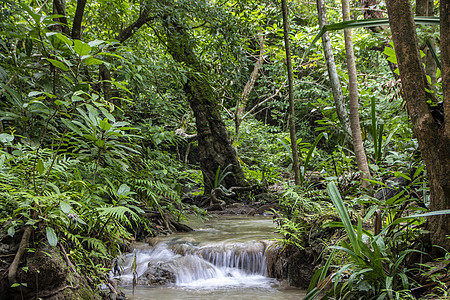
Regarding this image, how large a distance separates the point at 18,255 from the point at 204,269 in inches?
92.4

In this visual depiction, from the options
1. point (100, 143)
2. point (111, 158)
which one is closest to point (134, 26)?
point (111, 158)

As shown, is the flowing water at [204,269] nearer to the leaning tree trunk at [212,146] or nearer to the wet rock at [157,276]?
the wet rock at [157,276]

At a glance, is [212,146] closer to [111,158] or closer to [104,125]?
[111,158]

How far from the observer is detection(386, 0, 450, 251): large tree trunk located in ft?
5.79

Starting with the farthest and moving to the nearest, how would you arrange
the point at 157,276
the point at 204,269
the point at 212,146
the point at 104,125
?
the point at 212,146
the point at 204,269
the point at 157,276
the point at 104,125

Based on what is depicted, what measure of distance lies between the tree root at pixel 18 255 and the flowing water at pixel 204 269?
1.19m

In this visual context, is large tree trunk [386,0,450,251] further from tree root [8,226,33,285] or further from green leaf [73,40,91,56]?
tree root [8,226,33,285]

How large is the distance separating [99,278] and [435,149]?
7.96ft

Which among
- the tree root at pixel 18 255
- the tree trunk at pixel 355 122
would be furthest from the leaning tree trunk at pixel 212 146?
the tree root at pixel 18 255

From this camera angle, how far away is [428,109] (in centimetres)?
188

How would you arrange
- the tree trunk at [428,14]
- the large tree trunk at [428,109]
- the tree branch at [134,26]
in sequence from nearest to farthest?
the large tree trunk at [428,109], the tree trunk at [428,14], the tree branch at [134,26]

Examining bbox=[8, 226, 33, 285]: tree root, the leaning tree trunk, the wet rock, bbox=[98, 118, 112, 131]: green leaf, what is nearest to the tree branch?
bbox=[98, 118, 112, 131]: green leaf

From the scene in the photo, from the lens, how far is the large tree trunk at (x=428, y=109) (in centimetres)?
176

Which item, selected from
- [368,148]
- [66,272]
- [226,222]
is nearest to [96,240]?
[66,272]
